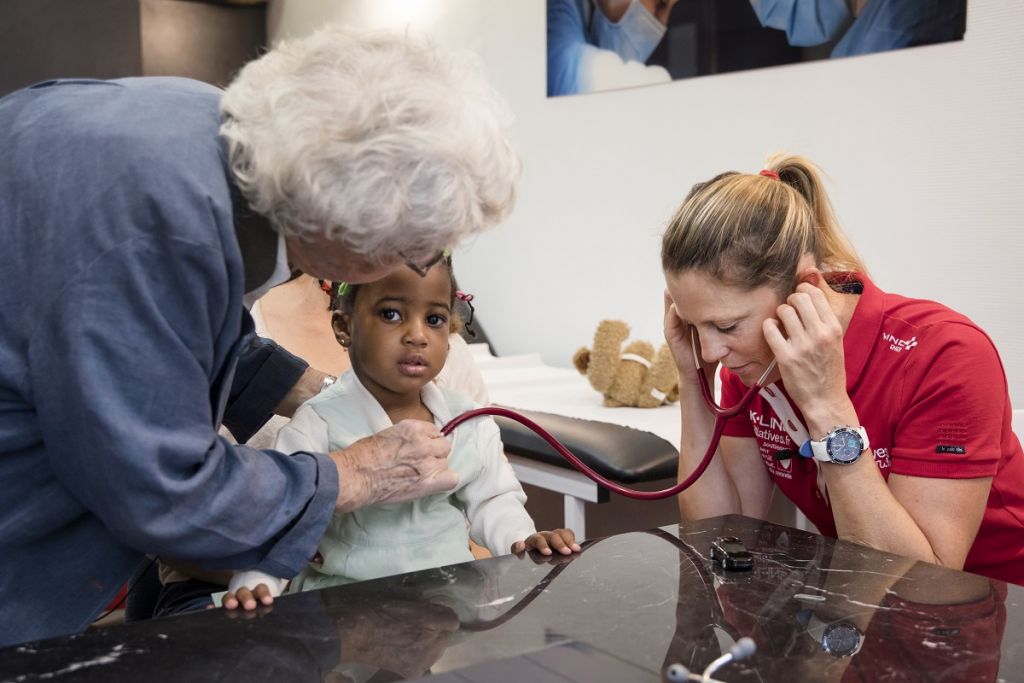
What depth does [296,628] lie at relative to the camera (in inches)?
39.6

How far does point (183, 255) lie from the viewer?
0.99 meters

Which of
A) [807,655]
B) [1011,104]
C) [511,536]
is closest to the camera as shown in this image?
[807,655]

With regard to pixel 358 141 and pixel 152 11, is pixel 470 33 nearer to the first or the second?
pixel 152 11

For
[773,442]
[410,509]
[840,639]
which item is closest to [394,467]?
[410,509]

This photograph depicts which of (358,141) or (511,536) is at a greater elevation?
(358,141)

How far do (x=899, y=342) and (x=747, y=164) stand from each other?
1.80 metres

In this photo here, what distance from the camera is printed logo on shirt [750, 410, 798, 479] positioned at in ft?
5.28

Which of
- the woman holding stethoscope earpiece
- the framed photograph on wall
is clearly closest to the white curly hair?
the woman holding stethoscope earpiece

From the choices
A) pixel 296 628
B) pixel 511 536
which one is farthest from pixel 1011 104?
pixel 296 628

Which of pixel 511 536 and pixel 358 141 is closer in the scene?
pixel 358 141

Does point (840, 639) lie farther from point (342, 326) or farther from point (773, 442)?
point (342, 326)

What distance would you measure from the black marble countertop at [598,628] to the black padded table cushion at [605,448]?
0.94 metres

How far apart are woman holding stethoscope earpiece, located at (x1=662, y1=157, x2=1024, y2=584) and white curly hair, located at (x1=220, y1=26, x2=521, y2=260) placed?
50cm

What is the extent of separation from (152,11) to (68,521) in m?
4.41
